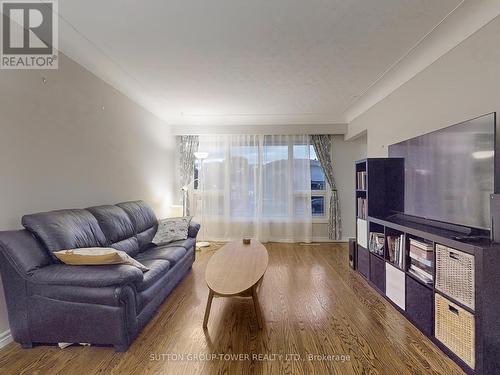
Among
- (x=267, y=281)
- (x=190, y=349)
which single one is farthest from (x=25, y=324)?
(x=267, y=281)

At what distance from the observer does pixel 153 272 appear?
89.0 inches

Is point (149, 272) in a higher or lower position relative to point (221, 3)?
lower

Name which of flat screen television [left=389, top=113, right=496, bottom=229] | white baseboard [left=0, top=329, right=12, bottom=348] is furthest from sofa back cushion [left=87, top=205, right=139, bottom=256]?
flat screen television [left=389, top=113, right=496, bottom=229]

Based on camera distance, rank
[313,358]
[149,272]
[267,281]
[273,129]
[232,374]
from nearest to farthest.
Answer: [232,374] < [313,358] < [149,272] < [267,281] < [273,129]

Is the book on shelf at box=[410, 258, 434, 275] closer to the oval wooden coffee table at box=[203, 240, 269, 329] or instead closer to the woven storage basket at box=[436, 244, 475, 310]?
the woven storage basket at box=[436, 244, 475, 310]

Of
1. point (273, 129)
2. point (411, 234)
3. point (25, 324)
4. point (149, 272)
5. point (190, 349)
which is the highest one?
point (273, 129)

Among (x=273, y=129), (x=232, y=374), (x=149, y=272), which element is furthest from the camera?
(x=273, y=129)

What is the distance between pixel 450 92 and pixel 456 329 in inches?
79.7

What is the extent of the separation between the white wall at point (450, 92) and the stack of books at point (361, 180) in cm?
50

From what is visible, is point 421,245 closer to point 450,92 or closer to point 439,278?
point 439,278

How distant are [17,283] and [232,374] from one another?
1.69 meters

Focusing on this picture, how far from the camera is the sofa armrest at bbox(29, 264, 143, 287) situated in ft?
5.79

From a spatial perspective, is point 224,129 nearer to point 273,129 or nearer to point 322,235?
point 273,129

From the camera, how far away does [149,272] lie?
224 cm
